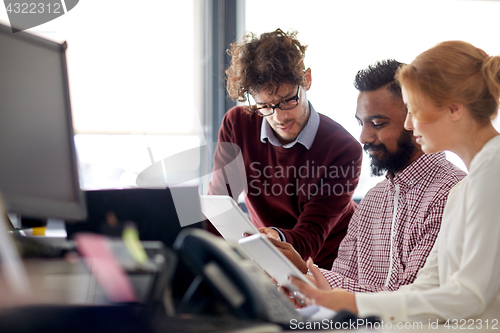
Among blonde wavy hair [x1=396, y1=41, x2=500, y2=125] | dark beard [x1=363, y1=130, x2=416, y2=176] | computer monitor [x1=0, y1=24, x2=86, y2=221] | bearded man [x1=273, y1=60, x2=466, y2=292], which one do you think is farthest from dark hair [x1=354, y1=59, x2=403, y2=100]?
computer monitor [x1=0, y1=24, x2=86, y2=221]

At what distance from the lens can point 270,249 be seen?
83cm

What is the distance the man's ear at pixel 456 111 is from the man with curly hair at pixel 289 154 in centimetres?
70

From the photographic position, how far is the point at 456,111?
3.04 ft

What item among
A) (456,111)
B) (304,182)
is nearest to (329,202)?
(304,182)

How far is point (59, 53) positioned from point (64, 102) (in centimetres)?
10

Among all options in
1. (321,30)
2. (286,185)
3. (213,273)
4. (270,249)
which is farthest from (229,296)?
(321,30)

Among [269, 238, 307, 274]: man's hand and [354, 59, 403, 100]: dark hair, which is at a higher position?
[354, 59, 403, 100]: dark hair

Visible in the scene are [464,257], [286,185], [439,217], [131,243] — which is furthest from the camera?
[286,185]

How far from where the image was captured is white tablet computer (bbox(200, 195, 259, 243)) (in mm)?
1070

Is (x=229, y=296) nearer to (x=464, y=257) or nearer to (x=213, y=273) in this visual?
(x=213, y=273)

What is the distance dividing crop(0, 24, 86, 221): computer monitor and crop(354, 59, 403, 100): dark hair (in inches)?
37.9

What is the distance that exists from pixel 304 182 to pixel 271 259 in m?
0.80

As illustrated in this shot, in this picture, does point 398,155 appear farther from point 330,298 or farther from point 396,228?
point 330,298

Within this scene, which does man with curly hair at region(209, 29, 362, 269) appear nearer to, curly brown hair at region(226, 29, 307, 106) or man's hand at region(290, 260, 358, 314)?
curly brown hair at region(226, 29, 307, 106)
